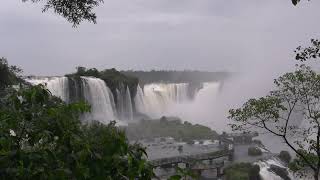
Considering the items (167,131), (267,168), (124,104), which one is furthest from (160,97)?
(267,168)

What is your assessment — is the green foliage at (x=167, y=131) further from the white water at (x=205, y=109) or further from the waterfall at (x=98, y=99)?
the white water at (x=205, y=109)

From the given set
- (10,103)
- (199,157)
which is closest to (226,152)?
(199,157)

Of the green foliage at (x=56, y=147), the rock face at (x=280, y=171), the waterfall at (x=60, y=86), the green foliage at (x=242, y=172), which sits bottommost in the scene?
the rock face at (x=280, y=171)

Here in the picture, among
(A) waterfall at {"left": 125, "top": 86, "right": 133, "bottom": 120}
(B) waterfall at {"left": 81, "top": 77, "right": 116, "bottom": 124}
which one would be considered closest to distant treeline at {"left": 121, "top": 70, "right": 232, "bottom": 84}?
(A) waterfall at {"left": 125, "top": 86, "right": 133, "bottom": 120}

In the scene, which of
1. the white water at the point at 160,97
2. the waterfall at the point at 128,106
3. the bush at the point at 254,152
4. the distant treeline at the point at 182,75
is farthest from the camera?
the distant treeline at the point at 182,75

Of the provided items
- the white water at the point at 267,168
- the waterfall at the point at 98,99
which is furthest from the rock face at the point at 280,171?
the waterfall at the point at 98,99

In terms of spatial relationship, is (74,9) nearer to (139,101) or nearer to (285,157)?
(285,157)
